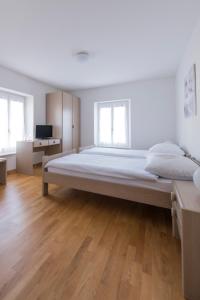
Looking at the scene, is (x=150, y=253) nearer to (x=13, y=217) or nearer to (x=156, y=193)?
(x=156, y=193)

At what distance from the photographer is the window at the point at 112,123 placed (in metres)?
4.68

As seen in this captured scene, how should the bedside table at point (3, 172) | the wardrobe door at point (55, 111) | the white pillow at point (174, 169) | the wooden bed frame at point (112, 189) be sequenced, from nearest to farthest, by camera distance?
the white pillow at point (174, 169) < the wooden bed frame at point (112, 189) < the bedside table at point (3, 172) < the wardrobe door at point (55, 111)

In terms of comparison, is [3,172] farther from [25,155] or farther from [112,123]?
[112,123]

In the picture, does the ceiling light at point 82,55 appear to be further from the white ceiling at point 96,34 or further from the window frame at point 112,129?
the window frame at point 112,129

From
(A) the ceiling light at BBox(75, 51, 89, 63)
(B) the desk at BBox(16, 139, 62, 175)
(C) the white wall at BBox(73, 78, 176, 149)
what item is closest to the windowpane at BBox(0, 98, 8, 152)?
(B) the desk at BBox(16, 139, 62, 175)

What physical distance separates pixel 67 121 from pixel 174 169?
3748mm

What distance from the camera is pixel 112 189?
2.00 m

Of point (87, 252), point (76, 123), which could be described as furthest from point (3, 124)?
point (87, 252)

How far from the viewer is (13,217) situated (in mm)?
1896

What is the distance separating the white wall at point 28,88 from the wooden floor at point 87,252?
2.60 meters

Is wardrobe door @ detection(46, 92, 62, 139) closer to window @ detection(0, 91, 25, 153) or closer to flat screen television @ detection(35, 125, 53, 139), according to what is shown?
flat screen television @ detection(35, 125, 53, 139)

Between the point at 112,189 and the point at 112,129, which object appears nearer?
the point at 112,189

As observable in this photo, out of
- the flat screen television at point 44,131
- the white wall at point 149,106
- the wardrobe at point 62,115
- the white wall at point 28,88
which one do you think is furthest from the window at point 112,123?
the white wall at point 28,88

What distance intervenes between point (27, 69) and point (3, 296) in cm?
383
